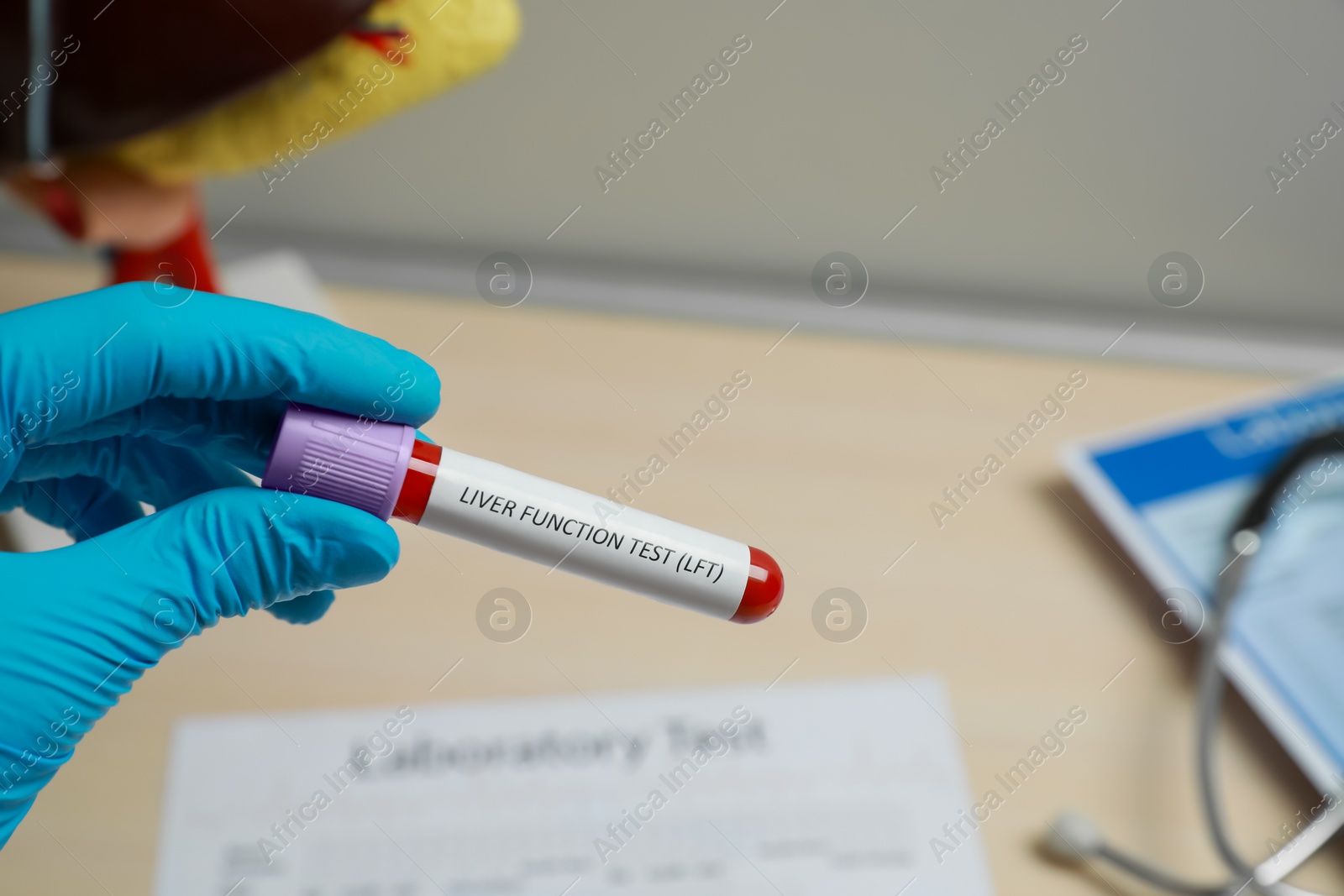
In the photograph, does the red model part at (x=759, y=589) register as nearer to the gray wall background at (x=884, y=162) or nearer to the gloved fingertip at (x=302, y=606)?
the gloved fingertip at (x=302, y=606)

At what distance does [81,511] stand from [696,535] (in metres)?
0.40

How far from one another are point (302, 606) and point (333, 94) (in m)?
0.32

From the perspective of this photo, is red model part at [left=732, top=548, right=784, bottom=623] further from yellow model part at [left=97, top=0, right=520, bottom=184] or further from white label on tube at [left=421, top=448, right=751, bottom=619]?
yellow model part at [left=97, top=0, right=520, bottom=184]

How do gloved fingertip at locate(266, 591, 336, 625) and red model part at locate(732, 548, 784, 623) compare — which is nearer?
red model part at locate(732, 548, 784, 623)

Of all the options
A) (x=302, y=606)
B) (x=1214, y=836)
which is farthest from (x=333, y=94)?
(x=1214, y=836)

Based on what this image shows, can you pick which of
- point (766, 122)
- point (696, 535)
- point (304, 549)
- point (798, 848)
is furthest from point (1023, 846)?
point (766, 122)

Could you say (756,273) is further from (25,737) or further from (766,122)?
(25,737)

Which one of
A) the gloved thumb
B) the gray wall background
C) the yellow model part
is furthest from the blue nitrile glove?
the gray wall background

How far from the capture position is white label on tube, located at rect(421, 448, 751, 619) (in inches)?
18.5

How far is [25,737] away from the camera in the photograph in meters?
0.45

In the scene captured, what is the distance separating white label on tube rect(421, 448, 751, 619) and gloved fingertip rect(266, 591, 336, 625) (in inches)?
6.6

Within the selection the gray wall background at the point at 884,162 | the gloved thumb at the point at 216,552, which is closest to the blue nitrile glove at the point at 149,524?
the gloved thumb at the point at 216,552

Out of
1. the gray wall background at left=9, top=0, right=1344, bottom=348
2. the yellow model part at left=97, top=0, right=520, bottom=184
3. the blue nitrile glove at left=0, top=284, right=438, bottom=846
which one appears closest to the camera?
the blue nitrile glove at left=0, top=284, right=438, bottom=846

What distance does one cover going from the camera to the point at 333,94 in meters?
0.59
